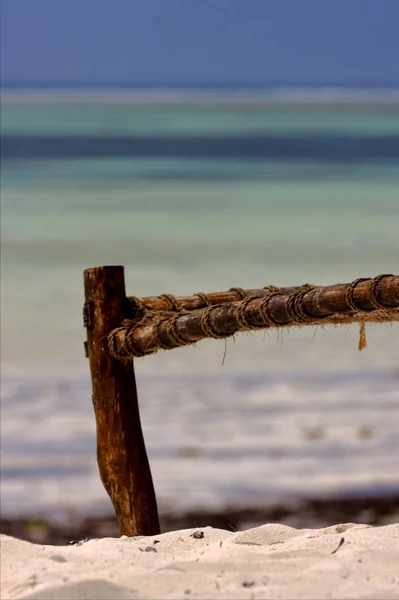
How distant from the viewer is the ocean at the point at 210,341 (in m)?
6.34

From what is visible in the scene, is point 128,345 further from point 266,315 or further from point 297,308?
point 297,308

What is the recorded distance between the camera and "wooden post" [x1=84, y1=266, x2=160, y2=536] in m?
4.00

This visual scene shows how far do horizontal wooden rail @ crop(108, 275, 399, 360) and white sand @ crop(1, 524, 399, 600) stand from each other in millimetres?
696

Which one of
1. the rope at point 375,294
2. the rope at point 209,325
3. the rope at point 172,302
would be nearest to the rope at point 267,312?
the rope at point 209,325

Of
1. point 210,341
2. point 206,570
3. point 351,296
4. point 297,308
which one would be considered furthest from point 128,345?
point 210,341

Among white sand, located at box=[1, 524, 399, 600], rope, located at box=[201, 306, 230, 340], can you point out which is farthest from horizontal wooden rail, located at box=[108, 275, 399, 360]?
white sand, located at box=[1, 524, 399, 600]

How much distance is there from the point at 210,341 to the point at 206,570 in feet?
19.7

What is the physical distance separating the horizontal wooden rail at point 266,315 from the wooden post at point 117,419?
0.08 m

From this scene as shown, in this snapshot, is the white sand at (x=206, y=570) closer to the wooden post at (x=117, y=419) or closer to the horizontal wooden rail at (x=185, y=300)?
the wooden post at (x=117, y=419)

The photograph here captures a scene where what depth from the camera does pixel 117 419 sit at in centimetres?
400

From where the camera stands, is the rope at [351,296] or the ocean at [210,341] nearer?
the rope at [351,296]

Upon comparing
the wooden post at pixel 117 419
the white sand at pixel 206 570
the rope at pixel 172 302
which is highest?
the rope at pixel 172 302

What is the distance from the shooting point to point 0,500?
588 centimetres

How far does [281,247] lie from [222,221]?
204 centimetres
